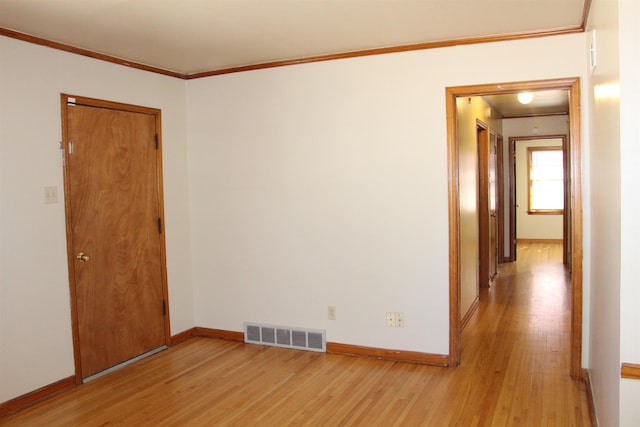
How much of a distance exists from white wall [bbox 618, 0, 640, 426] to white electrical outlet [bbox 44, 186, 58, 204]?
11.0 ft

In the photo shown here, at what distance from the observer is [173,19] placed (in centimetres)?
314

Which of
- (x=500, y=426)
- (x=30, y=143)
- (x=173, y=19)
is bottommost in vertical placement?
(x=500, y=426)

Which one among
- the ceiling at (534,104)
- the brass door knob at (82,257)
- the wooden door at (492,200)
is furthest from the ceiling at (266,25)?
the wooden door at (492,200)

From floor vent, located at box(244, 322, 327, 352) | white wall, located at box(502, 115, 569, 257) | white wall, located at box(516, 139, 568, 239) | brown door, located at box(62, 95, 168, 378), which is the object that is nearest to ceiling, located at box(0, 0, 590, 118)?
brown door, located at box(62, 95, 168, 378)

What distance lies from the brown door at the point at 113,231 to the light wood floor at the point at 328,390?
0.26m

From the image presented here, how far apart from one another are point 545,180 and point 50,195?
9.88 metres

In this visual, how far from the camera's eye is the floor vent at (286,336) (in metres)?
4.36

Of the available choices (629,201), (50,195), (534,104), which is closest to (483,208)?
(534,104)

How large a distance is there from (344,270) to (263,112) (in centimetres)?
150

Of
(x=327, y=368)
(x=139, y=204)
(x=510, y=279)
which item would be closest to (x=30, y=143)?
(x=139, y=204)

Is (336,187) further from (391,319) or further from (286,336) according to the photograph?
(286,336)

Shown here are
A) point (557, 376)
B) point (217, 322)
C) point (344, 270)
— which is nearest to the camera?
point (557, 376)

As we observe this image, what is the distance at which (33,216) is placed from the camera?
3463 mm

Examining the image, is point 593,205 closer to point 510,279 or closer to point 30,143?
point 30,143
